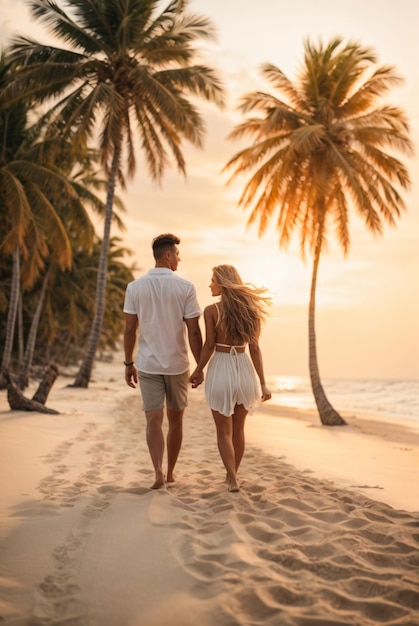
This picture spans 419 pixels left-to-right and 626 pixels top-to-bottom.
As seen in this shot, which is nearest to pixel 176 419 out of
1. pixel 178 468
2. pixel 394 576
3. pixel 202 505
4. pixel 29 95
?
pixel 202 505

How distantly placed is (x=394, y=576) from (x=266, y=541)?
0.76m

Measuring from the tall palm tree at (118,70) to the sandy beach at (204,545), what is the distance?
1173cm

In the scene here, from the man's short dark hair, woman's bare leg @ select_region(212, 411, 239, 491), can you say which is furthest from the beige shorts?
the man's short dark hair

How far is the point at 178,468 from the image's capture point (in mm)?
5172

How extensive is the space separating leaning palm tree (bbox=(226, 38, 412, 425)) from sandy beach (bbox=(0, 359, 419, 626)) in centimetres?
896

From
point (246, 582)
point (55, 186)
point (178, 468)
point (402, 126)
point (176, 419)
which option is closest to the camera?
point (246, 582)

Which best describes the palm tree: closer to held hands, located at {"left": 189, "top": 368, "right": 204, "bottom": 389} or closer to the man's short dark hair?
the man's short dark hair

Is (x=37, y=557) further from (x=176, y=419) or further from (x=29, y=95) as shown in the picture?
(x=29, y=95)

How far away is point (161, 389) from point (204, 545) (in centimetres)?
142

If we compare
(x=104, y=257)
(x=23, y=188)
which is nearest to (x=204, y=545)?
(x=23, y=188)

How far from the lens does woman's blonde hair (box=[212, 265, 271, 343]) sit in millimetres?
4094

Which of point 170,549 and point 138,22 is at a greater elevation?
point 138,22

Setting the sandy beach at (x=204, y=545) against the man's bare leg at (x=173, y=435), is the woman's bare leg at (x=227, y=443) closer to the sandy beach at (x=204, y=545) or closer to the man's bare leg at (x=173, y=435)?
the sandy beach at (x=204, y=545)

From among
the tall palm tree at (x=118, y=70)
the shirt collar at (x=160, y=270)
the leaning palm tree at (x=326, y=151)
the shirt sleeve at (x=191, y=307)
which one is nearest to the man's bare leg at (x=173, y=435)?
the shirt sleeve at (x=191, y=307)
